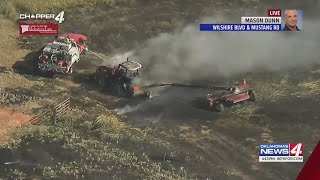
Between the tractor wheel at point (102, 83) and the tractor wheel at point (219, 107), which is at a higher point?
the tractor wheel at point (102, 83)

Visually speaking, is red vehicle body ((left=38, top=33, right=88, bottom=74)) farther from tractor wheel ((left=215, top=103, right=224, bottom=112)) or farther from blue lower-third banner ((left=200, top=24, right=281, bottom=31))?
blue lower-third banner ((left=200, top=24, right=281, bottom=31))

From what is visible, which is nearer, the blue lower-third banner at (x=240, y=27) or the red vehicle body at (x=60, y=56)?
the red vehicle body at (x=60, y=56)

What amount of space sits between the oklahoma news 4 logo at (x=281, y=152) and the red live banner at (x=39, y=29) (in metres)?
18.5

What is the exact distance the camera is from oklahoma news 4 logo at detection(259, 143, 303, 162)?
1938 cm

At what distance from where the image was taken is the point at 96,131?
20188 mm

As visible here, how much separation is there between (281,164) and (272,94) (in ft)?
24.1

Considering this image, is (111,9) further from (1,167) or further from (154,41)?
(1,167)
